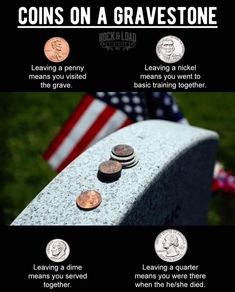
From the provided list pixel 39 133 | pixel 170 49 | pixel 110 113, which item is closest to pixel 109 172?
pixel 170 49

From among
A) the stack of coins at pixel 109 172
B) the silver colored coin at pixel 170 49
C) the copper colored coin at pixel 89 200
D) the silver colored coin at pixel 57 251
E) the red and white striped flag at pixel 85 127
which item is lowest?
the silver colored coin at pixel 57 251

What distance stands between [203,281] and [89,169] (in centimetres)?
93

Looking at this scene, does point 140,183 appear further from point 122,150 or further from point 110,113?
point 110,113

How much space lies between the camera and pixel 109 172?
2412mm

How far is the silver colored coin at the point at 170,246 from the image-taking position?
260 centimetres

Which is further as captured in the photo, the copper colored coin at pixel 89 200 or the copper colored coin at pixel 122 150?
the copper colored coin at pixel 122 150

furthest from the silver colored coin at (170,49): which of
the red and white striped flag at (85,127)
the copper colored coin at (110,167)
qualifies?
the copper colored coin at (110,167)

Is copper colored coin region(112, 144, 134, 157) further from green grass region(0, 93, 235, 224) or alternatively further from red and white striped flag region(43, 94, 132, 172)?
green grass region(0, 93, 235, 224)

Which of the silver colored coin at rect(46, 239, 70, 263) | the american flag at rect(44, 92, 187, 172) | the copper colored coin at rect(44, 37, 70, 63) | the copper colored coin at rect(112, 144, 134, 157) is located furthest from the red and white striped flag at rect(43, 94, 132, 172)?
the silver colored coin at rect(46, 239, 70, 263)

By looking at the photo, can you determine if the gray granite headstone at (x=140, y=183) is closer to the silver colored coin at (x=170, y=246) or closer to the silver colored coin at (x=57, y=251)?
the silver colored coin at (x=170, y=246)

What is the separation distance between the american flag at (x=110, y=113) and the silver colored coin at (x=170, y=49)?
0.58 m

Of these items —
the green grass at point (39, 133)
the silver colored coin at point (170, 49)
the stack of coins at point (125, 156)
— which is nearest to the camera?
the stack of coins at point (125, 156)

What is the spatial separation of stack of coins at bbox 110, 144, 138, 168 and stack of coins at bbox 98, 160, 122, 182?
0.17 ft

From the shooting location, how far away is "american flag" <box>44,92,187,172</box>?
12.1 ft
